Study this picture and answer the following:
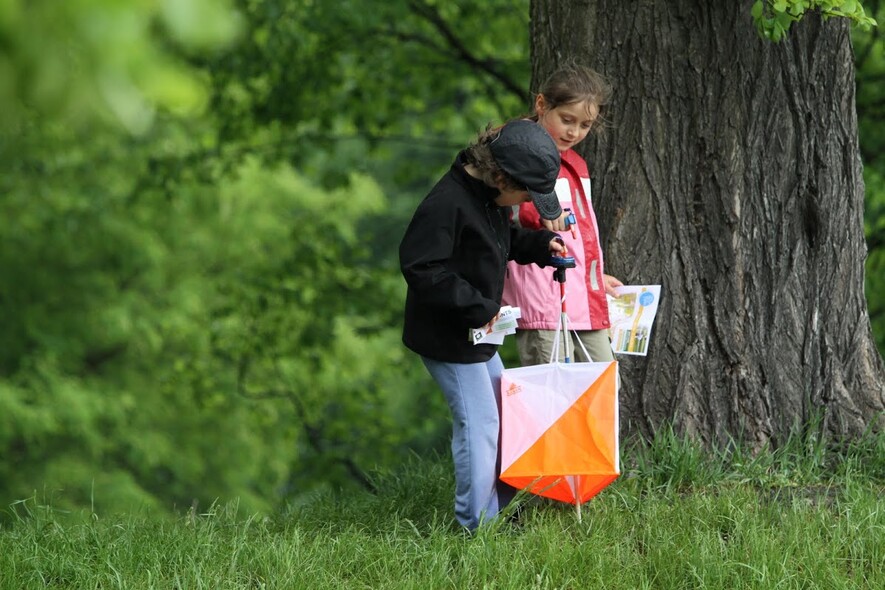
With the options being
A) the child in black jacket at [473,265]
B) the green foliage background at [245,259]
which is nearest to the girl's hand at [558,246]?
the child in black jacket at [473,265]

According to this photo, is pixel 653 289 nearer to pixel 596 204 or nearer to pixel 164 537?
pixel 596 204

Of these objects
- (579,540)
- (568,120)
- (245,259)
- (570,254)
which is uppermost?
(568,120)

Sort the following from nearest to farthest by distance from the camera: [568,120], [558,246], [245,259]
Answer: [558,246], [568,120], [245,259]

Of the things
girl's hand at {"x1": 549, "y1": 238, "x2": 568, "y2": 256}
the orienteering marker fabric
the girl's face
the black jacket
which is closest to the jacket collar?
the black jacket

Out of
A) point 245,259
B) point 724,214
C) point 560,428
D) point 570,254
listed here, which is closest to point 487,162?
point 570,254

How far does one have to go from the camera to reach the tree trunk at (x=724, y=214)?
4.51 meters

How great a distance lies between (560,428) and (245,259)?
11142mm

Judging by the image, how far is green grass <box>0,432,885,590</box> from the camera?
344 centimetres

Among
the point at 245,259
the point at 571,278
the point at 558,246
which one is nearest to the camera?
the point at 558,246

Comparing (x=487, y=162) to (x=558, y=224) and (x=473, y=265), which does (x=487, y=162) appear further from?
(x=558, y=224)

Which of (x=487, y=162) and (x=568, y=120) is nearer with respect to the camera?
(x=487, y=162)

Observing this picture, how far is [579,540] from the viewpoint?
12.4ft

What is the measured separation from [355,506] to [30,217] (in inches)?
367

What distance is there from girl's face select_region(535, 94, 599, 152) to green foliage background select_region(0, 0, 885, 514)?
8.00ft
